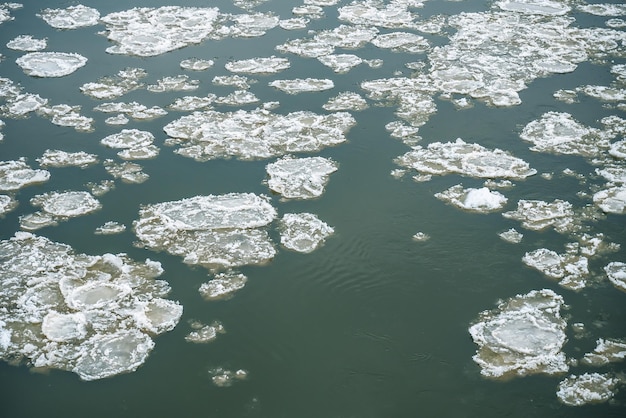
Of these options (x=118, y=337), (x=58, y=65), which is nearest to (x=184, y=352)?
(x=118, y=337)

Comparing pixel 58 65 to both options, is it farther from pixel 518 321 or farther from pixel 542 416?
pixel 542 416

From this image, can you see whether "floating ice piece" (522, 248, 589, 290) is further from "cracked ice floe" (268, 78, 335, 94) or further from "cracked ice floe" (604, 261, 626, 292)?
"cracked ice floe" (268, 78, 335, 94)

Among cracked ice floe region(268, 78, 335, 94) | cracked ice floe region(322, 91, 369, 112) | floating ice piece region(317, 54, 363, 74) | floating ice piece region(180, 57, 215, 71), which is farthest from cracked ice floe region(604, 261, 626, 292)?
floating ice piece region(180, 57, 215, 71)

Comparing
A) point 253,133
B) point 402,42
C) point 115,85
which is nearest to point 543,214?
point 253,133

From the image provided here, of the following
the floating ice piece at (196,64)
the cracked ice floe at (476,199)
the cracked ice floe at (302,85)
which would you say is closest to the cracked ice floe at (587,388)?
the cracked ice floe at (476,199)

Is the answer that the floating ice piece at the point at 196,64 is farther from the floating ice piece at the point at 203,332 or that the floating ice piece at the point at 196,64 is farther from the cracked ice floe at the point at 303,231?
the floating ice piece at the point at 203,332
